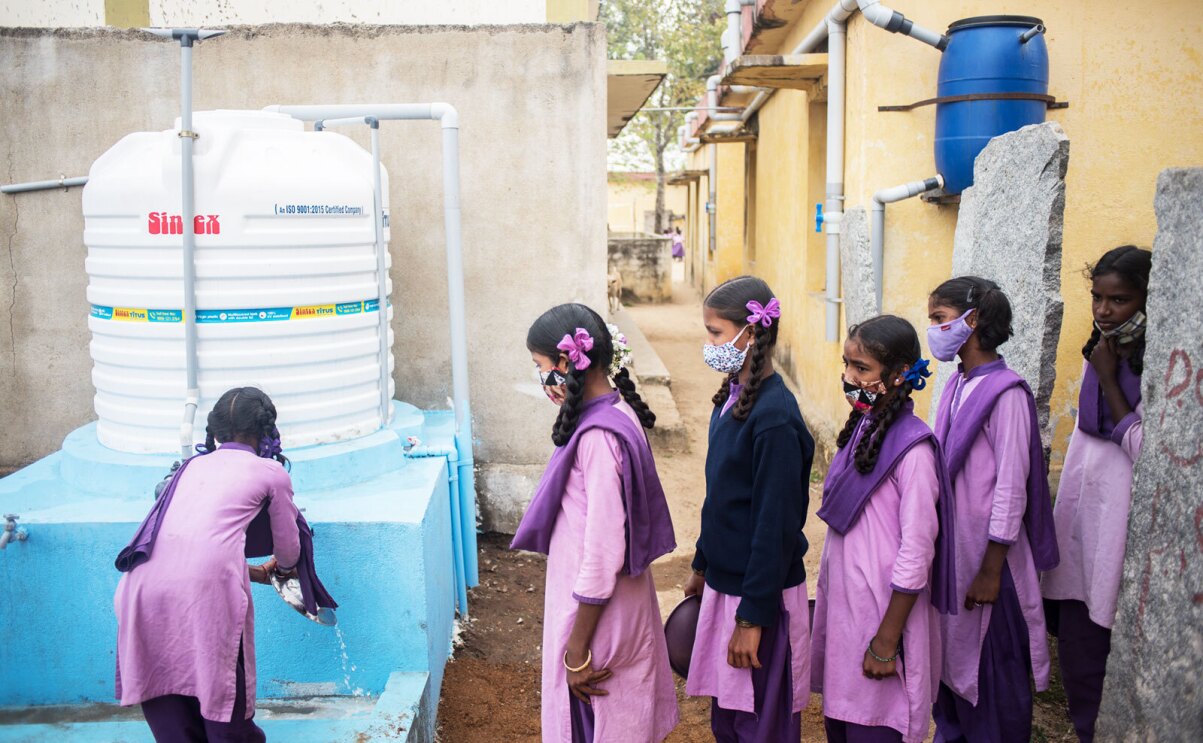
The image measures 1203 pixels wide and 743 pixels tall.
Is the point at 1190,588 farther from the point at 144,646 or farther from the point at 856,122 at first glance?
the point at 856,122

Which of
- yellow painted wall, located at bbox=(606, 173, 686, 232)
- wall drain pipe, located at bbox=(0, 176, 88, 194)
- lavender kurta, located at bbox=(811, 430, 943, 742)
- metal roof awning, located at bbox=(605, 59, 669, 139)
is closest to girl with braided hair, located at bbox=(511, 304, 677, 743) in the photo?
lavender kurta, located at bbox=(811, 430, 943, 742)

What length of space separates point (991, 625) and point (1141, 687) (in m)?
0.51

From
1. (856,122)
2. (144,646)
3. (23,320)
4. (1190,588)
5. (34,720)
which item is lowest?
(34,720)

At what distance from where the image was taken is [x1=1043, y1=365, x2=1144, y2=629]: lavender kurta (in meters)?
3.44

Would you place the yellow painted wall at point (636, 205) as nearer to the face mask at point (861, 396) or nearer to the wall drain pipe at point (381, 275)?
the wall drain pipe at point (381, 275)

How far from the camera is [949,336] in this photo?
11.1ft

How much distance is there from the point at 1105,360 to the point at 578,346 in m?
2.00

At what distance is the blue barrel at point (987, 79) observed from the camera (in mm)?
5957

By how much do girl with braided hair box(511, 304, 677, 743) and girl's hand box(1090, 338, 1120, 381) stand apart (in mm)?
1756

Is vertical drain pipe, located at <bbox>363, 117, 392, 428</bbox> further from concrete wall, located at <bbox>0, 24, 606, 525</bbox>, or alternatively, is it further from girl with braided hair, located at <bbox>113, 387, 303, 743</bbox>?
girl with braided hair, located at <bbox>113, 387, 303, 743</bbox>

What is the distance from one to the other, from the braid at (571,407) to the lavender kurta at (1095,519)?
6.30 ft

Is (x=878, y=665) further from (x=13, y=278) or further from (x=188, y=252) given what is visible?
(x=13, y=278)

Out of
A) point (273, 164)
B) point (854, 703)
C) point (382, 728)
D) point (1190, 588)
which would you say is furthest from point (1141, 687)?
point (273, 164)

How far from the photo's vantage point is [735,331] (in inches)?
113
